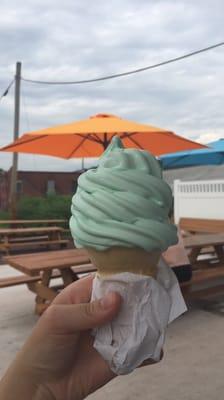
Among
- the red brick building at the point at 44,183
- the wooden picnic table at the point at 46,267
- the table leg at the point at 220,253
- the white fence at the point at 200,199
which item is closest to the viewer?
the wooden picnic table at the point at 46,267

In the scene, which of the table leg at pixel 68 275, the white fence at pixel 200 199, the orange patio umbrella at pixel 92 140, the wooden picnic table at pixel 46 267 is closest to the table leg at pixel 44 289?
the wooden picnic table at pixel 46 267

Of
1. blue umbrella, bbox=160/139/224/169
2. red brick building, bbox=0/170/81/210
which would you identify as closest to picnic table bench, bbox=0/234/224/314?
blue umbrella, bbox=160/139/224/169

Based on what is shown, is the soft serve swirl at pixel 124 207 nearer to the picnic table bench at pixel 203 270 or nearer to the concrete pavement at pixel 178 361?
the concrete pavement at pixel 178 361

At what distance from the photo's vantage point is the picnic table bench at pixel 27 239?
9.53 m

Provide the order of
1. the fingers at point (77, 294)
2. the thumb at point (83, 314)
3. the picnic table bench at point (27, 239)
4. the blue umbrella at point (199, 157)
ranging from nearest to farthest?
the thumb at point (83, 314) → the fingers at point (77, 294) → the picnic table bench at point (27, 239) → the blue umbrella at point (199, 157)

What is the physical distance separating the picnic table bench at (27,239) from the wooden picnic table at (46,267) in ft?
15.2

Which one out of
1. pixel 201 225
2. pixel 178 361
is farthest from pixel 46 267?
pixel 201 225

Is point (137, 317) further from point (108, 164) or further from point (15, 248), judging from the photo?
point (15, 248)

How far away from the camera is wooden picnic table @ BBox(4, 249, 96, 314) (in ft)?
13.8

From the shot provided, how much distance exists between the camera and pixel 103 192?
1792mm

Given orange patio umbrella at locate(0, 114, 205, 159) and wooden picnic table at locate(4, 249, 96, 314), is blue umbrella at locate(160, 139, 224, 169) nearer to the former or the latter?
orange patio umbrella at locate(0, 114, 205, 159)

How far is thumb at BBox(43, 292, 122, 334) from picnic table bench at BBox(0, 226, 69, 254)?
7.77 metres

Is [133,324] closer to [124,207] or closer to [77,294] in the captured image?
[77,294]

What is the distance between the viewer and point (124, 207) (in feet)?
5.74
